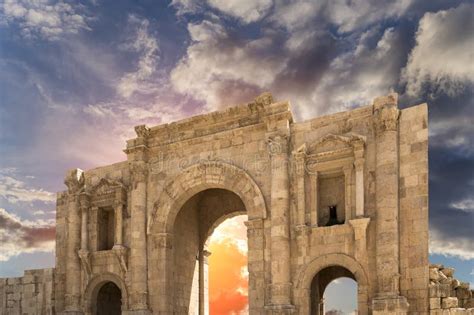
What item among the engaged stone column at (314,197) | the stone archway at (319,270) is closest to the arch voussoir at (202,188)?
the engaged stone column at (314,197)

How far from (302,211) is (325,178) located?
1.33 metres

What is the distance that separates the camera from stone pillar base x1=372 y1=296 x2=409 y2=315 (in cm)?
1434

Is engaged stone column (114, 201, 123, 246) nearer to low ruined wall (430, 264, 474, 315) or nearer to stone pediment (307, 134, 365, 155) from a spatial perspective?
stone pediment (307, 134, 365, 155)

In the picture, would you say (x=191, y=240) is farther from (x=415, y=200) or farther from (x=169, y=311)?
(x=415, y=200)

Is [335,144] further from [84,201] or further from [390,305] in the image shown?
[84,201]

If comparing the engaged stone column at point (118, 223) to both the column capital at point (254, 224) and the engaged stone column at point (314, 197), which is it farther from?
the engaged stone column at point (314, 197)

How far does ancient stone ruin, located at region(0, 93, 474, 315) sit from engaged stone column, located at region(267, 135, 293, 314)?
1.3 inches

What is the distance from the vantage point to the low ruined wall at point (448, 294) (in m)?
14.2

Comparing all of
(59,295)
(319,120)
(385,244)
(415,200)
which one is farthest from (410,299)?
(59,295)

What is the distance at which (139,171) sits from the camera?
19703 mm

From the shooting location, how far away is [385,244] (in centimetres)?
1501

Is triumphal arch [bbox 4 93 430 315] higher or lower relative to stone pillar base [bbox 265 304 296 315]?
higher

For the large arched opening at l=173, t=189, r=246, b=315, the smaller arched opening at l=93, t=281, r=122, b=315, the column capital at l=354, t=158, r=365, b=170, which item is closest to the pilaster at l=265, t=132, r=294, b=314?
the column capital at l=354, t=158, r=365, b=170

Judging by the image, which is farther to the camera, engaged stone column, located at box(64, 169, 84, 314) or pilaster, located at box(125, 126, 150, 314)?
engaged stone column, located at box(64, 169, 84, 314)
